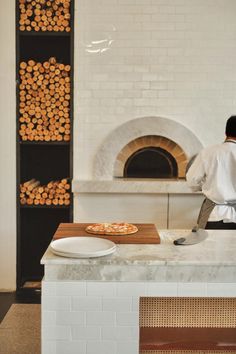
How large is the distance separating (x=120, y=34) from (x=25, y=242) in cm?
256


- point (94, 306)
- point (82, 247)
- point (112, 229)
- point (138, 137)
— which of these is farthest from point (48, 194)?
point (94, 306)

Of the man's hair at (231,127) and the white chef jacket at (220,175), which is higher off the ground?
the man's hair at (231,127)

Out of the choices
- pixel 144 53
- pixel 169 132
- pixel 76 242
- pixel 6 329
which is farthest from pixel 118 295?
pixel 144 53

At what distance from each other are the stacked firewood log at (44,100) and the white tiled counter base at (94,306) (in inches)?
111

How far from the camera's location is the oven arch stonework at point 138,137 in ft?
17.4

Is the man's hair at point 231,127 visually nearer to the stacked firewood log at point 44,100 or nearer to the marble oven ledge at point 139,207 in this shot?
the marble oven ledge at point 139,207

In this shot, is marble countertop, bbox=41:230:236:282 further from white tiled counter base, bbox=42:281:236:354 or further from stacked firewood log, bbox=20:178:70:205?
stacked firewood log, bbox=20:178:70:205

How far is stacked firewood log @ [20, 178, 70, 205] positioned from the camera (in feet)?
17.5

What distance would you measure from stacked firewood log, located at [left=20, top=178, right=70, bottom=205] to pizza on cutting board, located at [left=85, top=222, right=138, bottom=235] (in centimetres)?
202

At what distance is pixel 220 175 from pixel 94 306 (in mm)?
2090

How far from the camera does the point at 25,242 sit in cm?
577

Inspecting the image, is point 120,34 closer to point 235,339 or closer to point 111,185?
A: point 111,185

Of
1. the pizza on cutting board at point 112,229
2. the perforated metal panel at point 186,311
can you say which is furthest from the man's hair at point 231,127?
the perforated metal panel at point 186,311

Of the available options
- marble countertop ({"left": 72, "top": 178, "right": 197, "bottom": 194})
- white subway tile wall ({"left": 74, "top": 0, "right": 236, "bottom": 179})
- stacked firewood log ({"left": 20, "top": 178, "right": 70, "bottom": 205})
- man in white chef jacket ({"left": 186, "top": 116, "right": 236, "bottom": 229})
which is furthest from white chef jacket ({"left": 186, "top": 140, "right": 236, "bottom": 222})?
stacked firewood log ({"left": 20, "top": 178, "right": 70, "bottom": 205})
